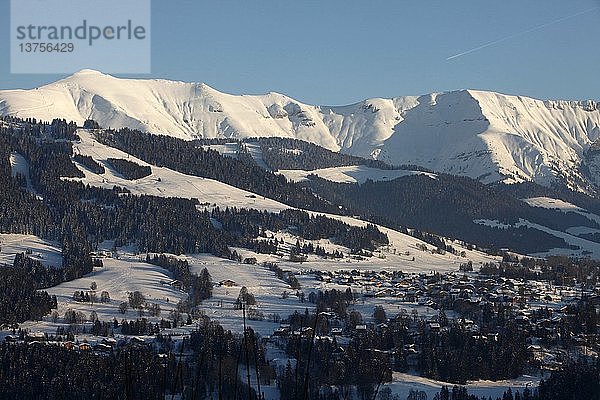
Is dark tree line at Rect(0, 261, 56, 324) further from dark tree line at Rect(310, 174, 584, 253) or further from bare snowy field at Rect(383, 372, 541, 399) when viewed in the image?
dark tree line at Rect(310, 174, 584, 253)

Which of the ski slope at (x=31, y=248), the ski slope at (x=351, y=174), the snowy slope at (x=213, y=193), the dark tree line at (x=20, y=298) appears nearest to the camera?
the dark tree line at (x=20, y=298)

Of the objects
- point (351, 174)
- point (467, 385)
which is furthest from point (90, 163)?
point (467, 385)

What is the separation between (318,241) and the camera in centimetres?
9212

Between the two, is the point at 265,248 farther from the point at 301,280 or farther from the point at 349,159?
the point at 349,159

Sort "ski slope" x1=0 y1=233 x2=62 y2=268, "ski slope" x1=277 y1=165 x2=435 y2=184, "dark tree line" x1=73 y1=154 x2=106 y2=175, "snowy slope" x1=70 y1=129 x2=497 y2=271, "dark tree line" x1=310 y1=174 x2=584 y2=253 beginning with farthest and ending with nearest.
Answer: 1. "ski slope" x1=277 y1=165 x2=435 y2=184
2. "dark tree line" x1=310 y1=174 x2=584 y2=253
3. "dark tree line" x1=73 y1=154 x2=106 y2=175
4. "snowy slope" x1=70 y1=129 x2=497 y2=271
5. "ski slope" x1=0 y1=233 x2=62 y2=268

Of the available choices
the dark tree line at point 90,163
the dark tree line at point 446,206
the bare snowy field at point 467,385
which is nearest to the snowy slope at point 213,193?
the dark tree line at point 90,163

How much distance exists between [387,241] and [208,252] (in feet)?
76.9

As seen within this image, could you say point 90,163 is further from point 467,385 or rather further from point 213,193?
point 467,385

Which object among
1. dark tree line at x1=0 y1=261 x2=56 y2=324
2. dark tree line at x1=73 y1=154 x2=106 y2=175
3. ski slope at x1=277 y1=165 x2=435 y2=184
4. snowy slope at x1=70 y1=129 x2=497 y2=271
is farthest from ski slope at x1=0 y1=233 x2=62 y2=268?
ski slope at x1=277 y1=165 x2=435 y2=184

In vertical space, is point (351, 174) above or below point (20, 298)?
above

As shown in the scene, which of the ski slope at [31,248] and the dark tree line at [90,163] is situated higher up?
the dark tree line at [90,163]

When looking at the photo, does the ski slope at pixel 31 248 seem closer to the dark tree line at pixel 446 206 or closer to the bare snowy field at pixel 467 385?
the bare snowy field at pixel 467 385

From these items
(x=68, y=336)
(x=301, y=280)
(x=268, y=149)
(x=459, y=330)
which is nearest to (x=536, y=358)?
(x=459, y=330)

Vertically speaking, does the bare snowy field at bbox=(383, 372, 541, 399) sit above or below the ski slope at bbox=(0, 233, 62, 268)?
below
